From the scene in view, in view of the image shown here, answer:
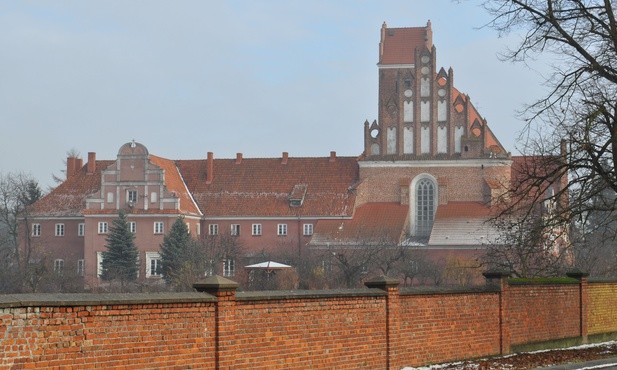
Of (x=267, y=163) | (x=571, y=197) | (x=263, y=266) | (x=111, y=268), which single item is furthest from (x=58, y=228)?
(x=571, y=197)

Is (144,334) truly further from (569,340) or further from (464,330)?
(569,340)

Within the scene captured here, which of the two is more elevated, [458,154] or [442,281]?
[458,154]

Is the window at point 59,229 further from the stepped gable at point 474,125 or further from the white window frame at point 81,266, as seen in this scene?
the stepped gable at point 474,125

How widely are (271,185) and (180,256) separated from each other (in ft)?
48.7

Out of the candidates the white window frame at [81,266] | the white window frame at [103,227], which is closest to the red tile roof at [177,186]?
the white window frame at [103,227]

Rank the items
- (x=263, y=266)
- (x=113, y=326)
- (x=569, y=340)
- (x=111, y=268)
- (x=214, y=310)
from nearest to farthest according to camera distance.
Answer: (x=113, y=326)
(x=214, y=310)
(x=569, y=340)
(x=263, y=266)
(x=111, y=268)

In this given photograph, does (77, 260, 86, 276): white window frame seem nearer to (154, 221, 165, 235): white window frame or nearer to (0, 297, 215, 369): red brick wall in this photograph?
(154, 221, 165, 235): white window frame

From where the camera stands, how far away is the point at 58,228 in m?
93.7

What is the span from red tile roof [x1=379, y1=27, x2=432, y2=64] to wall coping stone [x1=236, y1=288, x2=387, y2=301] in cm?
7032

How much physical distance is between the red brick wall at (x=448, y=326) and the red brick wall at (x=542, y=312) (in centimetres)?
90

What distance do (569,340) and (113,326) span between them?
50.7ft

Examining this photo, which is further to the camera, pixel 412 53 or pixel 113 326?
pixel 412 53

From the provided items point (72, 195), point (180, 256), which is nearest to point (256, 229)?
point (180, 256)

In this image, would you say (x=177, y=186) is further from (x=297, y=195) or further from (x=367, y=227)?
(x=367, y=227)
